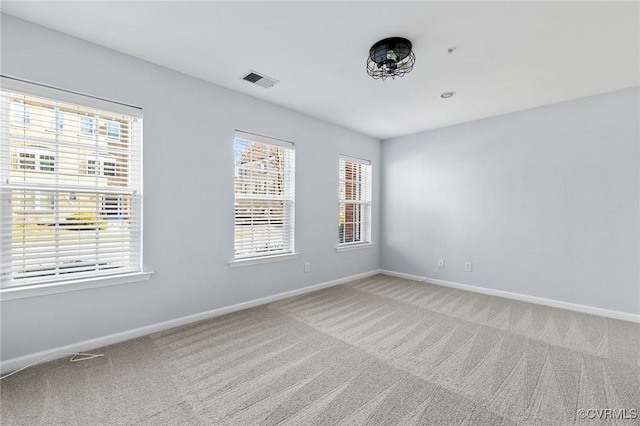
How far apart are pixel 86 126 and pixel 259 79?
1597 mm

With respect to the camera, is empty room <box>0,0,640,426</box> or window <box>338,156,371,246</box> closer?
empty room <box>0,0,640,426</box>

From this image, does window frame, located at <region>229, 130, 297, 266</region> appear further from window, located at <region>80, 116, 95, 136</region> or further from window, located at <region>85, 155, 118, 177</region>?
window, located at <region>80, 116, 95, 136</region>

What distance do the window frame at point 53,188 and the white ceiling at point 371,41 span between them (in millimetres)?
506

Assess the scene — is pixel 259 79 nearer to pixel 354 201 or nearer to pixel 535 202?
pixel 354 201

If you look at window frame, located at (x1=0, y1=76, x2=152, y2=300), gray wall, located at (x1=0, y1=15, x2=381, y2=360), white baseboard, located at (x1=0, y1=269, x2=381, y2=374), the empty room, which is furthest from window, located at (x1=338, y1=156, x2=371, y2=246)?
window frame, located at (x1=0, y1=76, x2=152, y2=300)

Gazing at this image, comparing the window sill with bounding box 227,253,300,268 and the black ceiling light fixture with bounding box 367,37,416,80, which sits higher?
the black ceiling light fixture with bounding box 367,37,416,80

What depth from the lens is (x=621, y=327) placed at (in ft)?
9.31

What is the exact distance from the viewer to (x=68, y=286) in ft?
7.15

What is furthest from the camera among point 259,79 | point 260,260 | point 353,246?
point 353,246

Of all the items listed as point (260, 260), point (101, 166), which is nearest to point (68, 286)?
point (101, 166)

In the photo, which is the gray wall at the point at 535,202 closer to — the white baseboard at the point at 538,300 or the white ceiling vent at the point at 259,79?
the white baseboard at the point at 538,300

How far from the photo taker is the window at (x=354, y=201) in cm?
463

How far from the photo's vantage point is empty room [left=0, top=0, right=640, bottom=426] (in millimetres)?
1839

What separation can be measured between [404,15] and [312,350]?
2.68 metres
